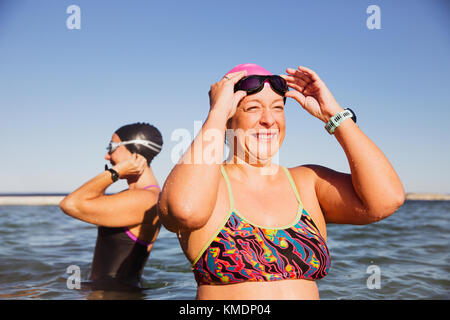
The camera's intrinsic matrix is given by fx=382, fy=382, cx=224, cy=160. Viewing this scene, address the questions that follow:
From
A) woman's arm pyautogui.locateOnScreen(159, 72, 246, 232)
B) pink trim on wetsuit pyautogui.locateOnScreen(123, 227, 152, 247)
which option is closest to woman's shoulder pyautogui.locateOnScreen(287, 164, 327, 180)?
woman's arm pyautogui.locateOnScreen(159, 72, 246, 232)

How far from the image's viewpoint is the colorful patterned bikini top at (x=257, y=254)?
7.82ft

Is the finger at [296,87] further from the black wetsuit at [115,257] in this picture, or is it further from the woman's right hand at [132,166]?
the black wetsuit at [115,257]

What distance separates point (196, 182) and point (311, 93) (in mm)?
1210

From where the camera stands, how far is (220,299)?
247 cm

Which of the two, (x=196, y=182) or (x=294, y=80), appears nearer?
(x=196, y=182)

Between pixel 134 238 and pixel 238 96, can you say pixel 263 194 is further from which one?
pixel 134 238

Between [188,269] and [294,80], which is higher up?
[294,80]

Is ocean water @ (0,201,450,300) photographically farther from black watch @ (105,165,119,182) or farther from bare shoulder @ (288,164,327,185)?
bare shoulder @ (288,164,327,185)

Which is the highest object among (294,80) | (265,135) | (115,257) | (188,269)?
(294,80)

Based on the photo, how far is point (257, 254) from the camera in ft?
7.87

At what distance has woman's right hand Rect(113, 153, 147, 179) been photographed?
4.55m

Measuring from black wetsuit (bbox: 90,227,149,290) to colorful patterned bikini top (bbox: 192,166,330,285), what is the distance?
2.24 m

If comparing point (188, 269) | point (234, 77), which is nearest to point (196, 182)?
point (234, 77)
